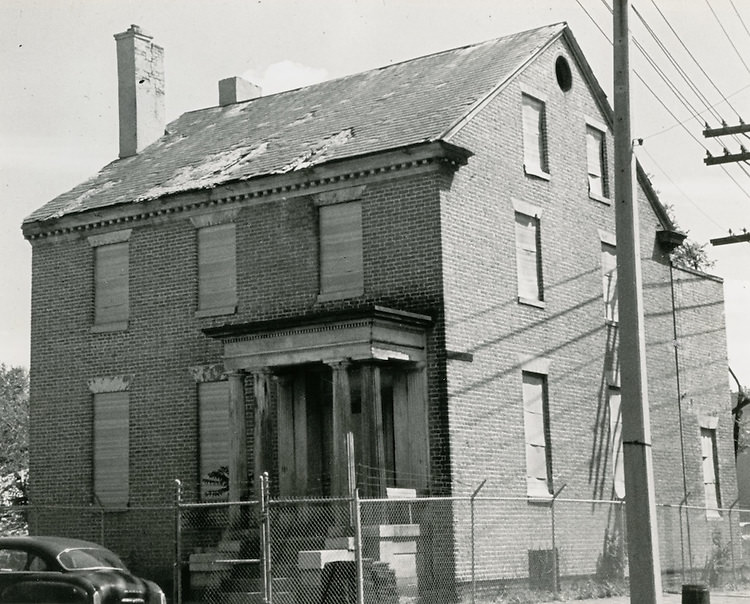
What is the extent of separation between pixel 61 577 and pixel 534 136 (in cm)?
1400

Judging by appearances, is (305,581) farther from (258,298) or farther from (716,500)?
(716,500)

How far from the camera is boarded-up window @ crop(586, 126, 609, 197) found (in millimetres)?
27297

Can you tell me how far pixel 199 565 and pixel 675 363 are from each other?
13216 mm

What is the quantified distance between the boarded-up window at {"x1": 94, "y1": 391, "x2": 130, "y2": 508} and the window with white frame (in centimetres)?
961

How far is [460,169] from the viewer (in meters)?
22.5

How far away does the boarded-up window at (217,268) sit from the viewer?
2444cm

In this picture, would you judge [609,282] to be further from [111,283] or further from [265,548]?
[265,548]

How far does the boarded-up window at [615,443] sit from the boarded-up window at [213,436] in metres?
8.24

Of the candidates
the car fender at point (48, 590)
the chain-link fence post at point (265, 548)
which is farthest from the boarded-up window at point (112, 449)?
the car fender at point (48, 590)

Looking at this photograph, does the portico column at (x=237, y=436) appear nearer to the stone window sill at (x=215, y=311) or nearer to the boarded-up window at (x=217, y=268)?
the stone window sill at (x=215, y=311)

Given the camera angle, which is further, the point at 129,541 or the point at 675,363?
the point at 675,363

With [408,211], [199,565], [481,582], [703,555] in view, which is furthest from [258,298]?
[703,555]

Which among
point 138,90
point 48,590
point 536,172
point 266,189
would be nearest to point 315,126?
point 266,189

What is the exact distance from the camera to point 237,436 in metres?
22.1
